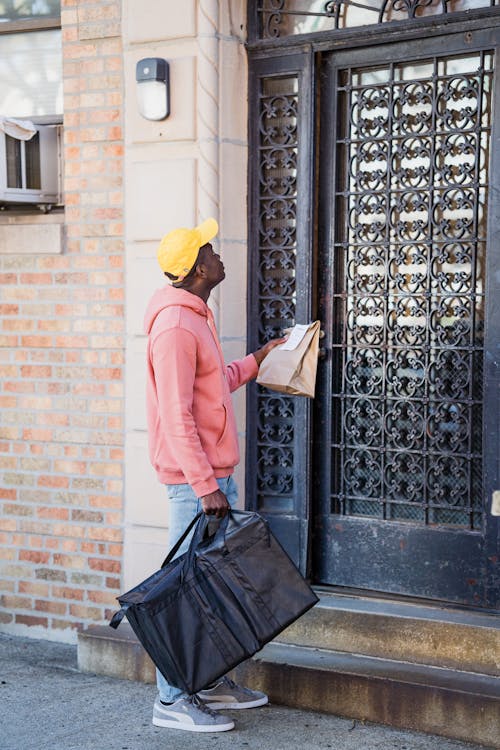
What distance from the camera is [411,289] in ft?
16.8

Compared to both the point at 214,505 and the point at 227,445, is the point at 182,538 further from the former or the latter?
the point at 227,445

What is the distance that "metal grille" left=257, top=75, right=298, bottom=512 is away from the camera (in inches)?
211

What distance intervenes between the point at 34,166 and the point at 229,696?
3014 mm

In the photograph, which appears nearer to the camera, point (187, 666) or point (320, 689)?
point (187, 666)

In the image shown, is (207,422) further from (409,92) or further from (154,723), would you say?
(409,92)

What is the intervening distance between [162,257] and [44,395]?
172cm

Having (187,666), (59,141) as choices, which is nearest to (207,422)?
(187,666)

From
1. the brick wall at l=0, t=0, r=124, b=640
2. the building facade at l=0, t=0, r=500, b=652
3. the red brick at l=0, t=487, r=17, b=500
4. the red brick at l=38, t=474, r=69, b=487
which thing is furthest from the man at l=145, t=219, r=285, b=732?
the red brick at l=0, t=487, r=17, b=500

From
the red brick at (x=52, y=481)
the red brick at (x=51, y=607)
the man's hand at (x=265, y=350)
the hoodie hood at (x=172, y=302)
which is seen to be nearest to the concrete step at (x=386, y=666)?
the red brick at (x=51, y=607)

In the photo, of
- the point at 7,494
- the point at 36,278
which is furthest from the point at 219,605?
the point at 36,278

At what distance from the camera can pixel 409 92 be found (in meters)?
5.07

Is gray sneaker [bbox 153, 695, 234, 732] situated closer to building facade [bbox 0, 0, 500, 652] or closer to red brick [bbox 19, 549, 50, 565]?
building facade [bbox 0, 0, 500, 652]

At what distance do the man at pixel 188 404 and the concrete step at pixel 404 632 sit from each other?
2.22ft

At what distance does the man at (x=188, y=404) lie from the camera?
4340 millimetres
